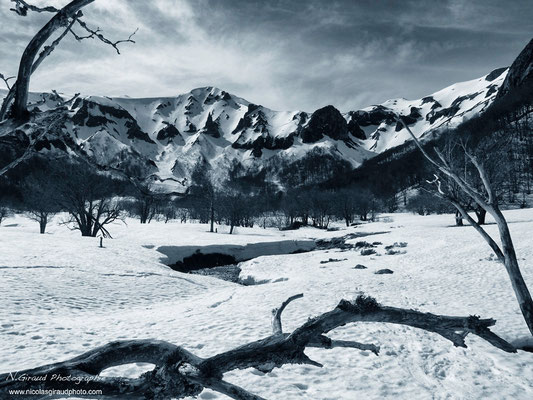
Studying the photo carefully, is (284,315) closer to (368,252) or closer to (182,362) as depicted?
(182,362)

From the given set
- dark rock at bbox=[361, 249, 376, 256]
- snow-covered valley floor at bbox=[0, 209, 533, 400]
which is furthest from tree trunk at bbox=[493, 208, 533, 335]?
dark rock at bbox=[361, 249, 376, 256]

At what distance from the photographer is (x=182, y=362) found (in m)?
1.94

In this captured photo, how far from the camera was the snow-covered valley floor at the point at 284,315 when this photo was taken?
6.17 meters

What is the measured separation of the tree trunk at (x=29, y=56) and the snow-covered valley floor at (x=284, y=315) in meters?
5.09

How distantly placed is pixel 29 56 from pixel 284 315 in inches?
378

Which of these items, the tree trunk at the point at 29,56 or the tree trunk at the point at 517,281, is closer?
the tree trunk at the point at 29,56

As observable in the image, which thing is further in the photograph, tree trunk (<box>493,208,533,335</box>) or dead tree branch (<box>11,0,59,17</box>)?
tree trunk (<box>493,208,533,335</box>)

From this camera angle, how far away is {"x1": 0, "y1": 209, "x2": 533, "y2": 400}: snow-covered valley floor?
6168mm

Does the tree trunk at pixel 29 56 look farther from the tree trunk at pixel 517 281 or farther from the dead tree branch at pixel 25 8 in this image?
the tree trunk at pixel 517 281

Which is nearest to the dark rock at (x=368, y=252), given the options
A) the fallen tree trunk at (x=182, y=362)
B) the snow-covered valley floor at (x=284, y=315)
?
the snow-covered valley floor at (x=284, y=315)

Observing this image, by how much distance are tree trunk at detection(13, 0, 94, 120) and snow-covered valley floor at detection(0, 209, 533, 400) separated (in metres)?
5.09

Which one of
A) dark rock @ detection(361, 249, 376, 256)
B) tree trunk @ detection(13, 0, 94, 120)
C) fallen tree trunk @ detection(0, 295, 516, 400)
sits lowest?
dark rock @ detection(361, 249, 376, 256)

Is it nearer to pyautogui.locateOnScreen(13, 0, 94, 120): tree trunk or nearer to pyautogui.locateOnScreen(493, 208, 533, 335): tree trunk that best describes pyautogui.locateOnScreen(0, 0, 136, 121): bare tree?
pyautogui.locateOnScreen(13, 0, 94, 120): tree trunk

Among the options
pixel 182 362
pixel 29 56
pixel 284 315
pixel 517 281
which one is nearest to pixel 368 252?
pixel 284 315
